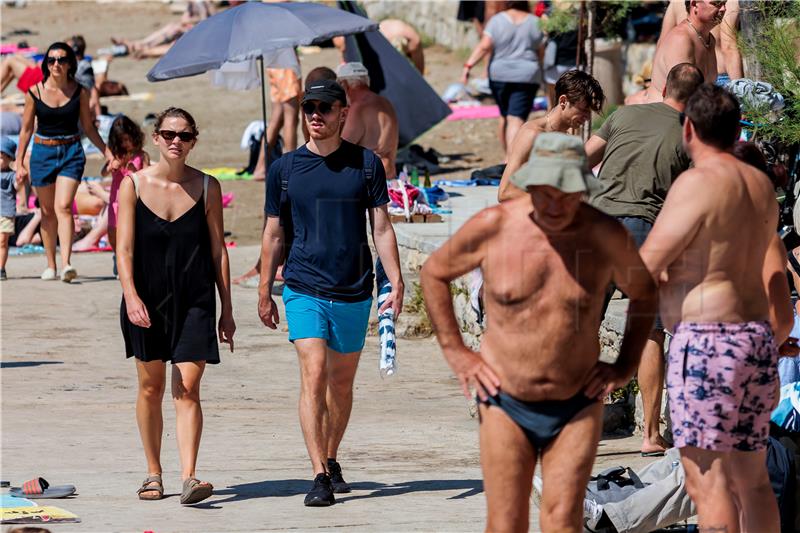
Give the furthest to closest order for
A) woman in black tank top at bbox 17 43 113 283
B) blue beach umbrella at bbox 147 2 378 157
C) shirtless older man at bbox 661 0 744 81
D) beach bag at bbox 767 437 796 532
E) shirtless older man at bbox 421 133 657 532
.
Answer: woman in black tank top at bbox 17 43 113 283
blue beach umbrella at bbox 147 2 378 157
shirtless older man at bbox 661 0 744 81
beach bag at bbox 767 437 796 532
shirtless older man at bbox 421 133 657 532

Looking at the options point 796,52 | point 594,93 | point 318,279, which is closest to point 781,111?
point 796,52

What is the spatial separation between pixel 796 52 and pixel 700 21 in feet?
2.54

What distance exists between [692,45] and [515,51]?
7.02 metres

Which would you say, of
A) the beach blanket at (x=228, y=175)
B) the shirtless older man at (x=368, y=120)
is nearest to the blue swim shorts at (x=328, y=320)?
the shirtless older man at (x=368, y=120)

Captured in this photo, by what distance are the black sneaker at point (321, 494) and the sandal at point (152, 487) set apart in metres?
0.66

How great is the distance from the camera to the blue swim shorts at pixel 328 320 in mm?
6715

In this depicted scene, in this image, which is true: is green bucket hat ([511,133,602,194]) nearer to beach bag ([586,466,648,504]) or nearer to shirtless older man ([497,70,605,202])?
beach bag ([586,466,648,504])

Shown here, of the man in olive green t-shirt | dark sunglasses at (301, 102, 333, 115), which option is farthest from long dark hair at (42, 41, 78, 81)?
the man in olive green t-shirt

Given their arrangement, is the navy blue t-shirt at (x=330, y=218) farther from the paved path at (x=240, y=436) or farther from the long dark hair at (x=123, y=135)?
the long dark hair at (x=123, y=135)

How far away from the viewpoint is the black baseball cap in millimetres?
6738

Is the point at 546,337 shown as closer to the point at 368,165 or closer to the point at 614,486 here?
the point at 614,486

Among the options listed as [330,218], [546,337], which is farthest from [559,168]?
[330,218]

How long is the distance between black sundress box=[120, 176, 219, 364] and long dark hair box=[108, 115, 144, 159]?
379cm

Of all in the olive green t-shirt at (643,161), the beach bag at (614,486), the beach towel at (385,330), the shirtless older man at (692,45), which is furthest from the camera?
the shirtless older man at (692,45)
